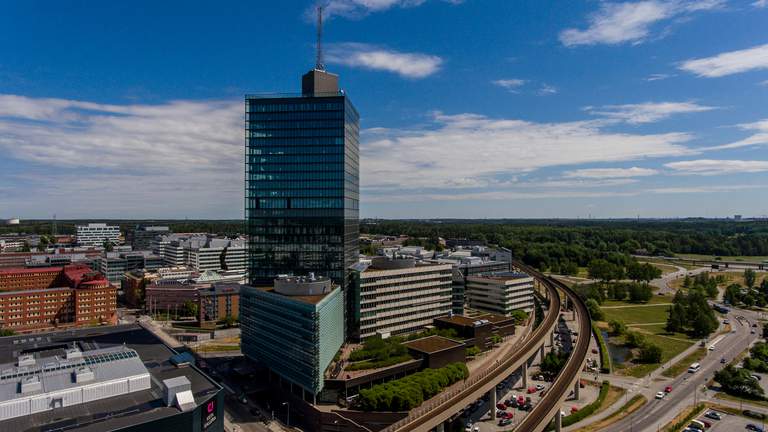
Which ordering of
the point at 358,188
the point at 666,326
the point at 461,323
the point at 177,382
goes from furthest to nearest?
the point at 666,326, the point at 358,188, the point at 461,323, the point at 177,382

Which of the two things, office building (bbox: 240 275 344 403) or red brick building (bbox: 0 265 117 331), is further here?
red brick building (bbox: 0 265 117 331)

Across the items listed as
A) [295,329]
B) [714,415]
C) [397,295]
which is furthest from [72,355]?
[714,415]

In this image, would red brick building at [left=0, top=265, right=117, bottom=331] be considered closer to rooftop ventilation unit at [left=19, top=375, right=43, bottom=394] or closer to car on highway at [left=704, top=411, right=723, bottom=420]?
rooftop ventilation unit at [left=19, top=375, right=43, bottom=394]

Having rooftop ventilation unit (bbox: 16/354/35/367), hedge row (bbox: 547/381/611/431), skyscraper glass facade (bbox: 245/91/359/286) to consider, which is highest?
skyscraper glass facade (bbox: 245/91/359/286)

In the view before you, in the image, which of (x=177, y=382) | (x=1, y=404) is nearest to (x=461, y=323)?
(x=177, y=382)

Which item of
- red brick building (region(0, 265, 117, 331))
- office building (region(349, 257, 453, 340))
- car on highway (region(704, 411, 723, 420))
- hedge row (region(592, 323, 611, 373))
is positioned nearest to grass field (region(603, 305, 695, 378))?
hedge row (region(592, 323, 611, 373))

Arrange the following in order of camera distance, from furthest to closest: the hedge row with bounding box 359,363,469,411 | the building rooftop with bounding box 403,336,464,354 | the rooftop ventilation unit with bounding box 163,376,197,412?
the building rooftop with bounding box 403,336,464,354 → the hedge row with bounding box 359,363,469,411 → the rooftop ventilation unit with bounding box 163,376,197,412

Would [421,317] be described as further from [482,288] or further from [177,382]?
[177,382]
